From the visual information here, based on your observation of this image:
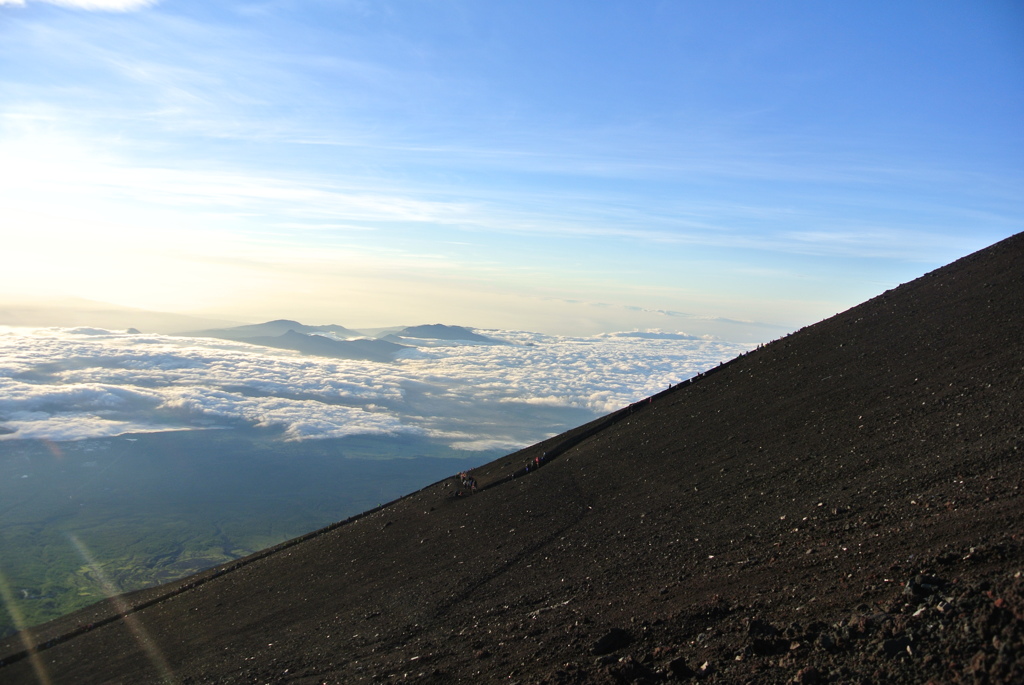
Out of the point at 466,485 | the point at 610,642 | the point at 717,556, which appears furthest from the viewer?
the point at 466,485

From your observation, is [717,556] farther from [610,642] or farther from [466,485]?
[466,485]

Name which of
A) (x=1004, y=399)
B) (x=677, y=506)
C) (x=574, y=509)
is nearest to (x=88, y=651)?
(x=574, y=509)

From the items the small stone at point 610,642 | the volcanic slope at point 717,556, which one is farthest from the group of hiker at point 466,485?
the small stone at point 610,642

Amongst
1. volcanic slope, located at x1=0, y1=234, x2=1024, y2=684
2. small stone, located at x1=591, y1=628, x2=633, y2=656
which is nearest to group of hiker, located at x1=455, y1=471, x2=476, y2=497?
volcanic slope, located at x1=0, y1=234, x2=1024, y2=684

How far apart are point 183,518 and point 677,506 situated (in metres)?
180

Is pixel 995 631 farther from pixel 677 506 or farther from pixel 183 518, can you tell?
pixel 183 518

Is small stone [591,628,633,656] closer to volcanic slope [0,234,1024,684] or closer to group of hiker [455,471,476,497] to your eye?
volcanic slope [0,234,1024,684]

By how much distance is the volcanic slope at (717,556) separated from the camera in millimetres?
9359

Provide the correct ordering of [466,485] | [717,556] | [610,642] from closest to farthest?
[610,642], [717,556], [466,485]

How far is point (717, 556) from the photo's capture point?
15.8 meters

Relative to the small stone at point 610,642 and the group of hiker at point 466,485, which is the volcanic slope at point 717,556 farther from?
the group of hiker at point 466,485

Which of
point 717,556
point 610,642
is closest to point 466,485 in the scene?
point 717,556

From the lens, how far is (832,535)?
1455 cm

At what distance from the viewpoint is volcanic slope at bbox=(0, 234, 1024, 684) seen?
9.36 meters
